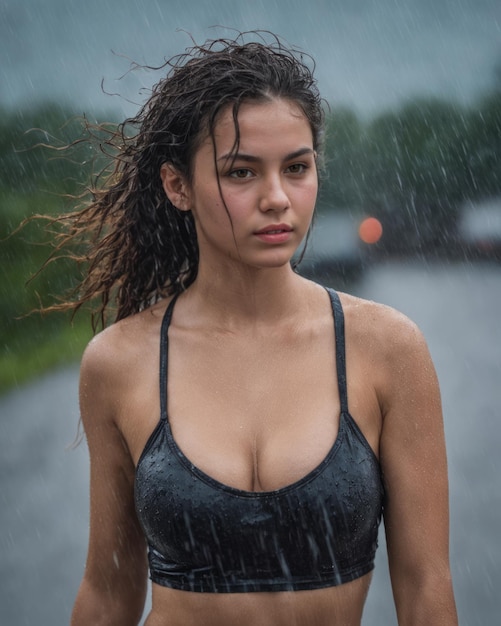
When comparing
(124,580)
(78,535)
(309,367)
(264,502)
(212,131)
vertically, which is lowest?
(78,535)

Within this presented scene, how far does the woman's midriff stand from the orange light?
757 centimetres

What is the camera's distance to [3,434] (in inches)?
341

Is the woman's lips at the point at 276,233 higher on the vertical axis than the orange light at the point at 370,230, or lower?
higher

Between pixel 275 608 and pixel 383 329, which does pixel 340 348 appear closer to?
pixel 383 329

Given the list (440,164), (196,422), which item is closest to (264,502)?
(196,422)

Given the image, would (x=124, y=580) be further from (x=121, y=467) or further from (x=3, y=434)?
(x=3, y=434)

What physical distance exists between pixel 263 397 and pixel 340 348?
0.54 ft

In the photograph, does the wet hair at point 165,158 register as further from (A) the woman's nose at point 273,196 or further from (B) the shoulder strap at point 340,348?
(B) the shoulder strap at point 340,348

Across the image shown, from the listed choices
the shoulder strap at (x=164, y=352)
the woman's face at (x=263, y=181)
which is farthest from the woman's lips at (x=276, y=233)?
the shoulder strap at (x=164, y=352)

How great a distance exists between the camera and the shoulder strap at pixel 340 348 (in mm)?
2086

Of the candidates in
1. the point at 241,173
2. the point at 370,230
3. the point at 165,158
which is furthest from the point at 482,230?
the point at 241,173

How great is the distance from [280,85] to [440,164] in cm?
1011

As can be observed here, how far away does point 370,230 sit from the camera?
33.3 ft

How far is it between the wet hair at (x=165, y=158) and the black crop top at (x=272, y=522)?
47 cm
